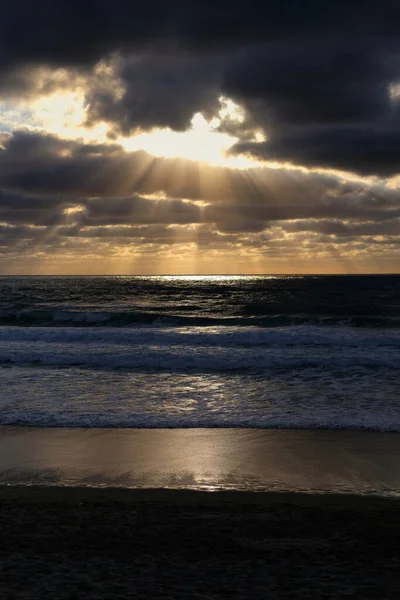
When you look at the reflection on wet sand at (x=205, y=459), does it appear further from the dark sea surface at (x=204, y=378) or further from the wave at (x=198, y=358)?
the wave at (x=198, y=358)

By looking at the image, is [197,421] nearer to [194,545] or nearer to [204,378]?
[204,378]

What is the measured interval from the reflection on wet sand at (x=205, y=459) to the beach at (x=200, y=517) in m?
0.03

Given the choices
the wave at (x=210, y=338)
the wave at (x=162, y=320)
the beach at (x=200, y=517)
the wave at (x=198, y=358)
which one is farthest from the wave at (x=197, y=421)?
the wave at (x=162, y=320)

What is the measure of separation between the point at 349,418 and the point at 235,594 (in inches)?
327

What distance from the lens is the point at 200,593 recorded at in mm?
4812

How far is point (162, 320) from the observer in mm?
41281

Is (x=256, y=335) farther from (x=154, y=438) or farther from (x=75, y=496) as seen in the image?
(x=75, y=496)

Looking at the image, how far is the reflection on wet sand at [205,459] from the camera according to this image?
8188mm

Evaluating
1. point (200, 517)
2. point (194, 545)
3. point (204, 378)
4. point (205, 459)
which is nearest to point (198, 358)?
point (204, 378)

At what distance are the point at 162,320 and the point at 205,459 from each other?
32.0 m

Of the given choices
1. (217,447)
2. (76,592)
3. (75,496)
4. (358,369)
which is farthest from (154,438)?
(358,369)

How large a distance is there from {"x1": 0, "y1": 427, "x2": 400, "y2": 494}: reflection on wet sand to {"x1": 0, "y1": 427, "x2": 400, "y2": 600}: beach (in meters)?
0.03

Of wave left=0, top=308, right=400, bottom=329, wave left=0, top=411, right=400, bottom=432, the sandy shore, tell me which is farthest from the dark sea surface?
the sandy shore

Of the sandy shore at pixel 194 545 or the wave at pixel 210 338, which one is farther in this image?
the wave at pixel 210 338
